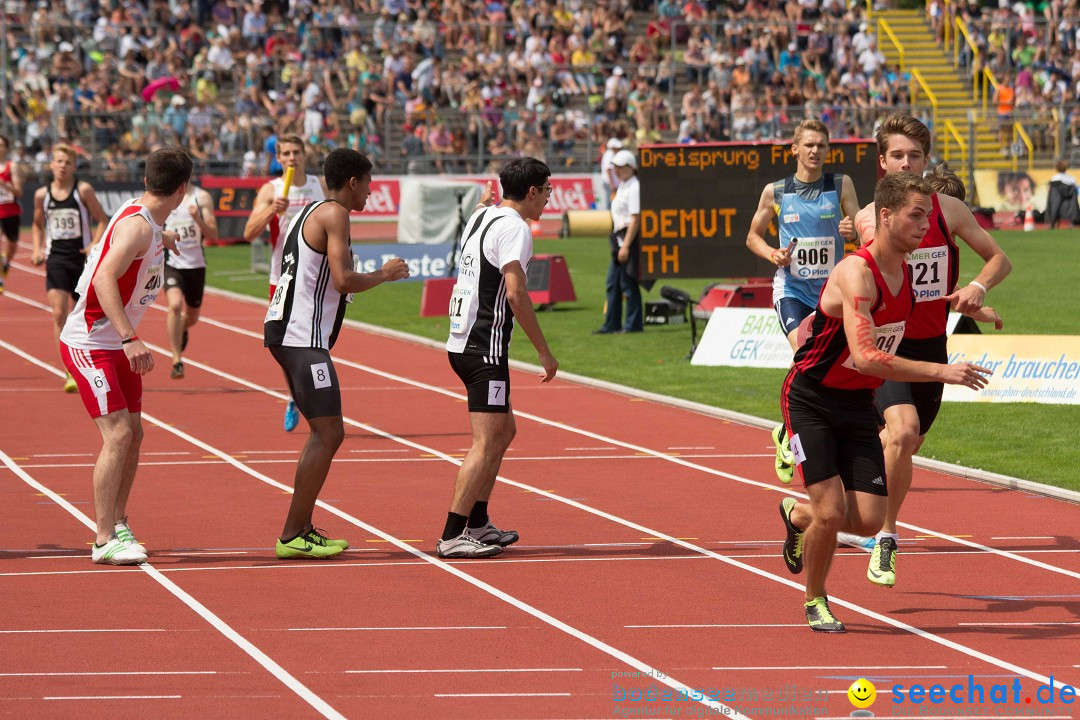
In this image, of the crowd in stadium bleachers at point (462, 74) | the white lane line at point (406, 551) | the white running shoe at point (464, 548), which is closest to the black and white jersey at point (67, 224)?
the white lane line at point (406, 551)

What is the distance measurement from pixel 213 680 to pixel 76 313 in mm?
3032

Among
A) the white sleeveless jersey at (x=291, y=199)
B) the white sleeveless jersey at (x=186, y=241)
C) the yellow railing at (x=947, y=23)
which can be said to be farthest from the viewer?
the yellow railing at (x=947, y=23)

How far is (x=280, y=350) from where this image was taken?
8.72m

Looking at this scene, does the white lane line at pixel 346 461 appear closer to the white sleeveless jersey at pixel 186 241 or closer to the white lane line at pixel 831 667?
the white sleeveless jersey at pixel 186 241

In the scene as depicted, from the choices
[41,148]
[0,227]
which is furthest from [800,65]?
[0,227]

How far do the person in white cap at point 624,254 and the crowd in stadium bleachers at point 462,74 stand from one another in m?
16.6

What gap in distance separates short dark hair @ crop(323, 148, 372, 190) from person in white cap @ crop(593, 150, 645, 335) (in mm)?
10150

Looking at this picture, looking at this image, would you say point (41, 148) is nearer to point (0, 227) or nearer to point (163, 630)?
point (0, 227)

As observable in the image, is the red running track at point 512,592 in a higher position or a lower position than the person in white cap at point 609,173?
lower

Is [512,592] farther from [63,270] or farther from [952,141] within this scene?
[952,141]

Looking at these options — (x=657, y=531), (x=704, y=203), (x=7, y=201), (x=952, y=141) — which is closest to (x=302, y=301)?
(x=657, y=531)

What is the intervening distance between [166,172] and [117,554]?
197cm

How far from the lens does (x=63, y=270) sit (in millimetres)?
15453

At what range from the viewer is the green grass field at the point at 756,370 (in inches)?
465
